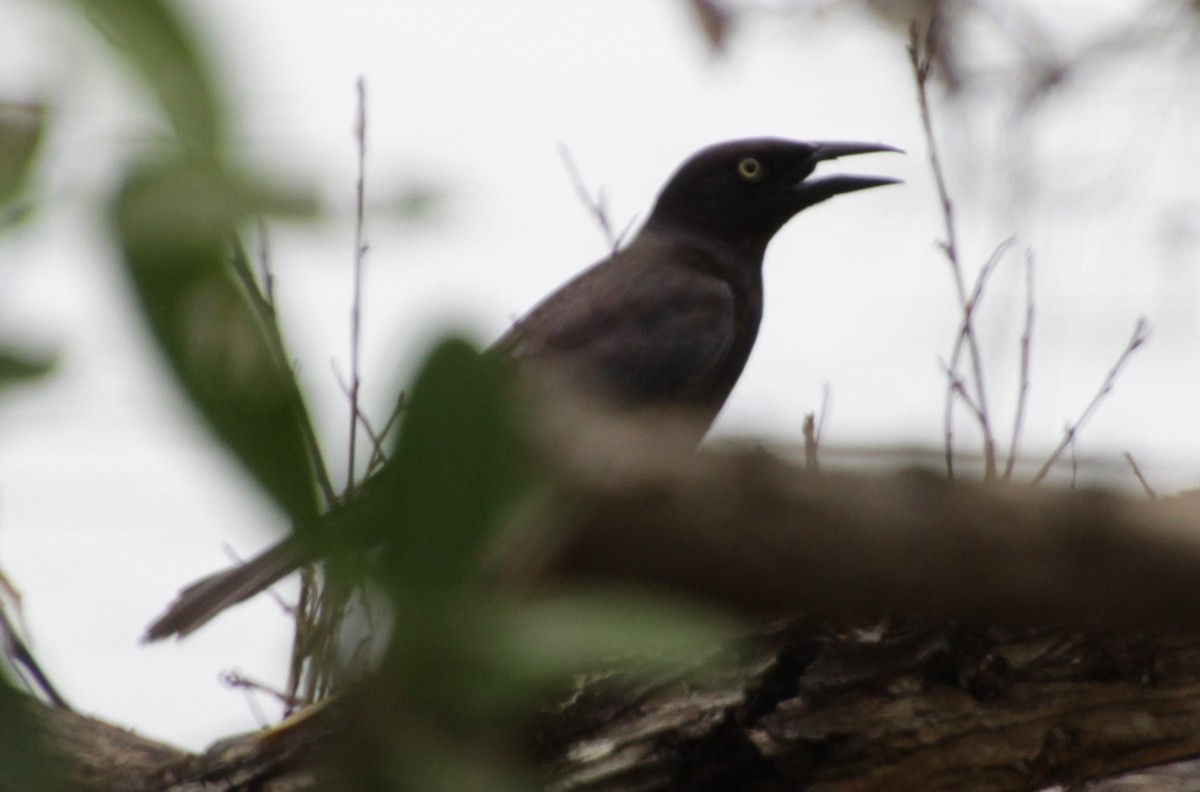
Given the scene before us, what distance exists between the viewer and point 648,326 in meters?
5.94

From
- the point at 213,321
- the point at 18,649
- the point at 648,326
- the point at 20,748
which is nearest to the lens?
the point at 213,321

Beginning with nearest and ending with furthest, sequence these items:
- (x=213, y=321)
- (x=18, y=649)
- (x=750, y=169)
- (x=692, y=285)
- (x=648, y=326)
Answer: (x=213, y=321)
(x=18, y=649)
(x=648, y=326)
(x=692, y=285)
(x=750, y=169)

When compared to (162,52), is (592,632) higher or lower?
lower

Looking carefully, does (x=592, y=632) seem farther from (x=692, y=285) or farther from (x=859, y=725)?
(x=692, y=285)

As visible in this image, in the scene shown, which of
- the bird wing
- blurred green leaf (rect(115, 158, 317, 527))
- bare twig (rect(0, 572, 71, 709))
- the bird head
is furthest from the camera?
the bird head

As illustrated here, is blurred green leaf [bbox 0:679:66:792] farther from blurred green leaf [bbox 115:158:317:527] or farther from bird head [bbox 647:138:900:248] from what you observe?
bird head [bbox 647:138:900:248]

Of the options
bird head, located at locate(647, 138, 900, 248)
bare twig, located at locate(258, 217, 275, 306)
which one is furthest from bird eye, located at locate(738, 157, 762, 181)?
bare twig, located at locate(258, 217, 275, 306)

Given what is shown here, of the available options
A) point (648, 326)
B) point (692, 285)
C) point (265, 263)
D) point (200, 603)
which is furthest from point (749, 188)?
point (265, 263)

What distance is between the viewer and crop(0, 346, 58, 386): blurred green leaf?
0.83 metres

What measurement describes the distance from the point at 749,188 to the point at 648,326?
4.26 feet

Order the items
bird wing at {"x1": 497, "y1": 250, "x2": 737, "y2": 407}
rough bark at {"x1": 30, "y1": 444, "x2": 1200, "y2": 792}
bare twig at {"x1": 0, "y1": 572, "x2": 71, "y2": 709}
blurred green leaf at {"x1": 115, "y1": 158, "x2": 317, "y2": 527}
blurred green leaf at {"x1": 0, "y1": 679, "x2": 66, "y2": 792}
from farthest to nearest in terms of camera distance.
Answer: bird wing at {"x1": 497, "y1": 250, "x2": 737, "y2": 407} < rough bark at {"x1": 30, "y1": 444, "x2": 1200, "y2": 792} < bare twig at {"x1": 0, "y1": 572, "x2": 71, "y2": 709} < blurred green leaf at {"x1": 0, "y1": 679, "x2": 66, "y2": 792} < blurred green leaf at {"x1": 115, "y1": 158, "x2": 317, "y2": 527}

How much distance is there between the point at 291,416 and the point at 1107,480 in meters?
0.49

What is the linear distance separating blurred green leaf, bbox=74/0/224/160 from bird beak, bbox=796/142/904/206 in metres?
5.75

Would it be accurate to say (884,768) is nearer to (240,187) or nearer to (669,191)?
(240,187)
